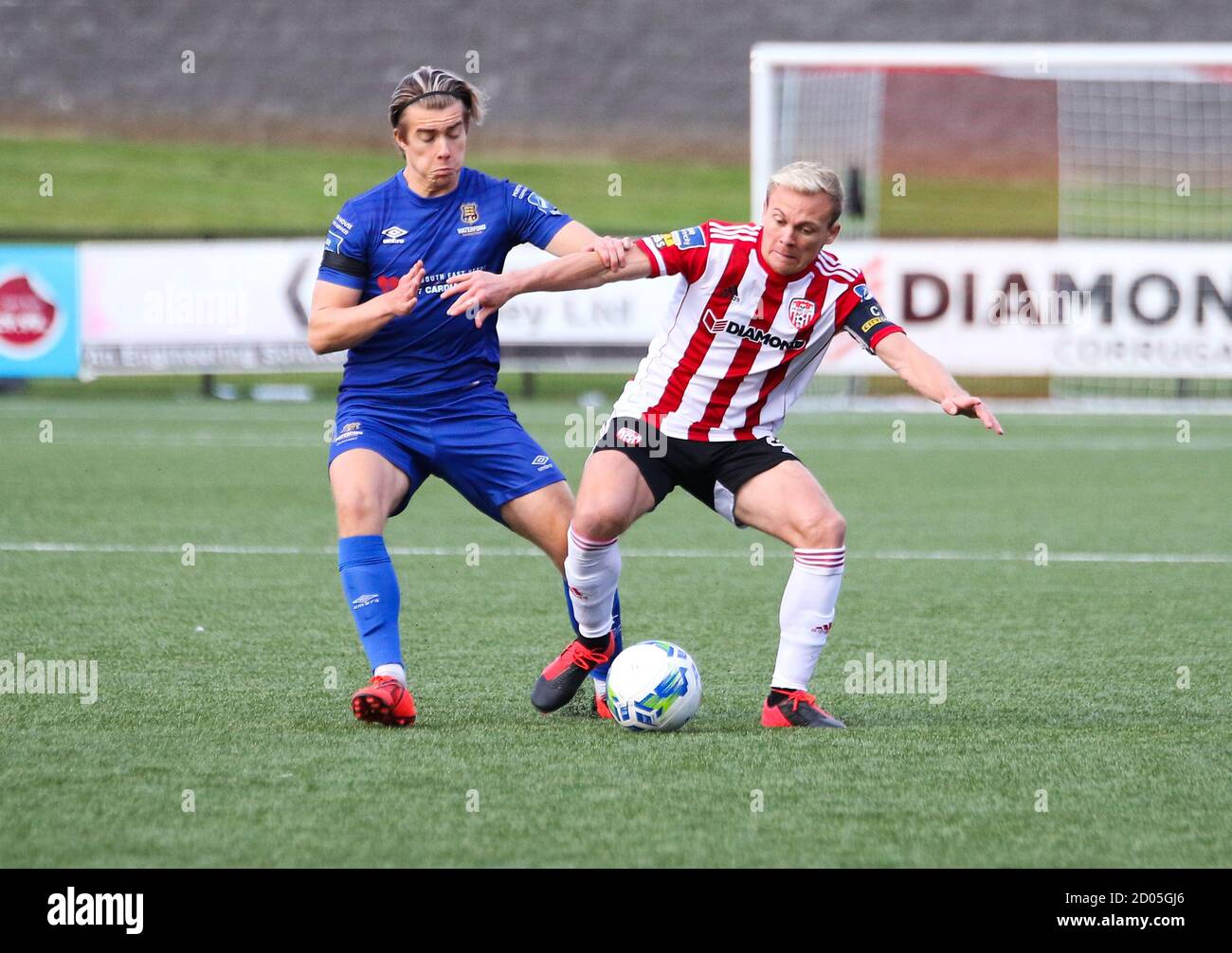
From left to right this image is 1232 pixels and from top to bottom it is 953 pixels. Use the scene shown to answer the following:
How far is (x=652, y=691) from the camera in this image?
193 inches

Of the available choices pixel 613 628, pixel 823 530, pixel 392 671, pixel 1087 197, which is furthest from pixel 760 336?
pixel 1087 197

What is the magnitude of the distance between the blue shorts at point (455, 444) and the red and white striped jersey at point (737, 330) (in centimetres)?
34

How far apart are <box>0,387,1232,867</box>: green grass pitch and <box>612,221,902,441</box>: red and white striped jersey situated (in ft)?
2.88

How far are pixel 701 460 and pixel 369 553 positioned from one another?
0.98 m

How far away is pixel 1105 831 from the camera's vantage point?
12.9 feet

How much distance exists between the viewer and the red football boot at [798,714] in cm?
500

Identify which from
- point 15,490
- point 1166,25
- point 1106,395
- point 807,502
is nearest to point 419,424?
point 807,502

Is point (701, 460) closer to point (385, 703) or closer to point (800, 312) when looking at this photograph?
→ point (800, 312)

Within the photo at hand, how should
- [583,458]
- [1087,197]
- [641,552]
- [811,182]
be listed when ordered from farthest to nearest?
[1087,197], [583,458], [641,552], [811,182]

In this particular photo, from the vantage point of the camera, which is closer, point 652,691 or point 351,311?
point 652,691

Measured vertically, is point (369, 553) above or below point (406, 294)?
below

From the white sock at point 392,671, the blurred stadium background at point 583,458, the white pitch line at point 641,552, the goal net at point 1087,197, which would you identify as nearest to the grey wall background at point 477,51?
the blurred stadium background at point 583,458

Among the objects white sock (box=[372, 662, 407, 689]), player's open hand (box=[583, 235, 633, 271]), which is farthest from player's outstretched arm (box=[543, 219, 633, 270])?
white sock (box=[372, 662, 407, 689])

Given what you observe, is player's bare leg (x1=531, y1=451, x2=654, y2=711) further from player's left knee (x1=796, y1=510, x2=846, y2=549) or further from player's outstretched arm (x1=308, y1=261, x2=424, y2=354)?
player's outstretched arm (x1=308, y1=261, x2=424, y2=354)
